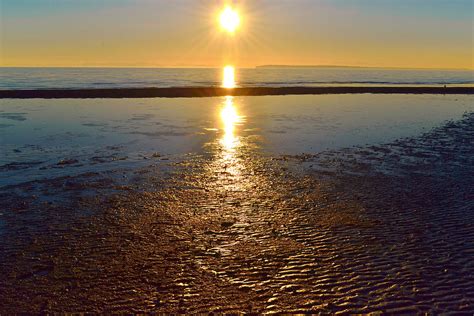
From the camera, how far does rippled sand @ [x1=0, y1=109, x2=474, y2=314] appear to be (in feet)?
23.8

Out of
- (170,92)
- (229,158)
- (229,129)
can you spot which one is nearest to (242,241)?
(229,158)

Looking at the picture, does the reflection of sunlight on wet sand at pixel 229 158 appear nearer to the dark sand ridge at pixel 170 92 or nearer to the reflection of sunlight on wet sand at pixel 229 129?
the reflection of sunlight on wet sand at pixel 229 129

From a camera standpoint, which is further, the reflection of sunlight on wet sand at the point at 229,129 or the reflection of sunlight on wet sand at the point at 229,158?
the reflection of sunlight on wet sand at the point at 229,129

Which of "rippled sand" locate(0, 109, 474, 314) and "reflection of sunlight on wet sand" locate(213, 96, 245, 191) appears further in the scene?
"reflection of sunlight on wet sand" locate(213, 96, 245, 191)

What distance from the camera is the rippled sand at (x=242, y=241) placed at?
7.25 m

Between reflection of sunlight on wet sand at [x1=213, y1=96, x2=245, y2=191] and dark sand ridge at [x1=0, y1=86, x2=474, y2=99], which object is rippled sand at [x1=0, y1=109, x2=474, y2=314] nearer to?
reflection of sunlight on wet sand at [x1=213, y1=96, x2=245, y2=191]

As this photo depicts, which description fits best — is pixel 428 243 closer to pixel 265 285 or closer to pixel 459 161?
pixel 265 285

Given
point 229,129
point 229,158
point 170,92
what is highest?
point 170,92

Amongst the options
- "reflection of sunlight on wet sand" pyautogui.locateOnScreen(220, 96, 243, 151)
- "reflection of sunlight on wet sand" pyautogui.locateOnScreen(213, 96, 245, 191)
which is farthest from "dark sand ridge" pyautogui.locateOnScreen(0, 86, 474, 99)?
"reflection of sunlight on wet sand" pyautogui.locateOnScreen(213, 96, 245, 191)

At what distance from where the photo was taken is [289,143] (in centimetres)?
2289

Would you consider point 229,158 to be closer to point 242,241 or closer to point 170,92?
point 242,241

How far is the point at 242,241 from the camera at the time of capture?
963cm

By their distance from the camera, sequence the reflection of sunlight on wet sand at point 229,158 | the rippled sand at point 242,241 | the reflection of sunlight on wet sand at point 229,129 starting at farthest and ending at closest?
1. the reflection of sunlight on wet sand at point 229,129
2. the reflection of sunlight on wet sand at point 229,158
3. the rippled sand at point 242,241

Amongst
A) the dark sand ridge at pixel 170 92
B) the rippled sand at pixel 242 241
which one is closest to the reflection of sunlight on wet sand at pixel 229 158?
the rippled sand at pixel 242 241
